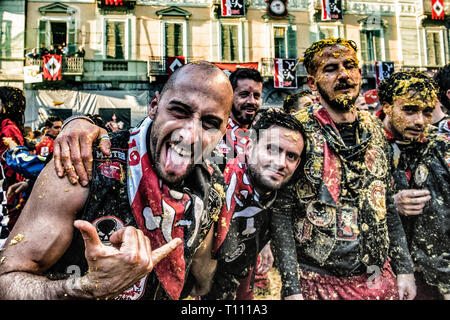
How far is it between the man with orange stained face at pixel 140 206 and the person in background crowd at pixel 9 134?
1.45 m

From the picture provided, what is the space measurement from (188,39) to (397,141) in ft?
44.6

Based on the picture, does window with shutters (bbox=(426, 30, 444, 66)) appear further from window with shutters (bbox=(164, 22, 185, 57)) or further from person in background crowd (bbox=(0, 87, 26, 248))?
person in background crowd (bbox=(0, 87, 26, 248))

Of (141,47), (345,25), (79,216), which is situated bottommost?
(79,216)

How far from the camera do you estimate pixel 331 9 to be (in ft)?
44.6

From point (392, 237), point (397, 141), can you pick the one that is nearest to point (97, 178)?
point (392, 237)

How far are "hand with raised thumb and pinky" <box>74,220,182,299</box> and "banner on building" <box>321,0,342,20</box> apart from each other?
14.3 meters

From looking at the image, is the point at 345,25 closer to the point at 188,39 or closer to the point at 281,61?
the point at 281,61

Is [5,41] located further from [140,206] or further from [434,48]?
[434,48]

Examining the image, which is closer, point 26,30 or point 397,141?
point 397,141

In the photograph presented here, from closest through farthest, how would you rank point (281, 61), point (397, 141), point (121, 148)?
point (121, 148) < point (397, 141) < point (281, 61)

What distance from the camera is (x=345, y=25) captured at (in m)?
15.4

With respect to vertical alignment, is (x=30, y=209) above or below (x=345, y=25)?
below

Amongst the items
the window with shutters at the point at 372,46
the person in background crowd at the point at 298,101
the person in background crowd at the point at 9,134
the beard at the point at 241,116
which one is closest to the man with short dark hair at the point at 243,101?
the beard at the point at 241,116

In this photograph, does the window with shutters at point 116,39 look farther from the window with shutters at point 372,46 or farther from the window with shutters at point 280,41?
the window with shutters at point 372,46
